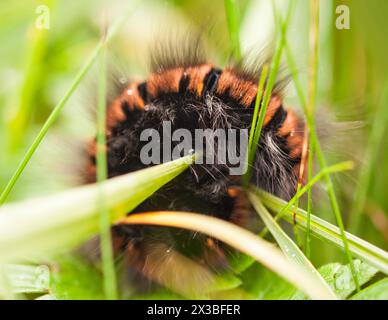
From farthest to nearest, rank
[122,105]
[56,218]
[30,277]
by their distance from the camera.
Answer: [122,105]
[30,277]
[56,218]

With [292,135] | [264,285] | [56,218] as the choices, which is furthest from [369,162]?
[56,218]

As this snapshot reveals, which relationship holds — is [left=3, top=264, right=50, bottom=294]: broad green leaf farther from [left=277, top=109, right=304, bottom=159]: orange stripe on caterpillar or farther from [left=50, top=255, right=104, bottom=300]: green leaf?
[left=277, top=109, right=304, bottom=159]: orange stripe on caterpillar

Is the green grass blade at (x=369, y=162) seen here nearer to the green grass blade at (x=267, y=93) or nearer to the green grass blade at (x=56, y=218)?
the green grass blade at (x=267, y=93)

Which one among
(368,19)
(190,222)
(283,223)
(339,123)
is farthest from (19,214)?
(368,19)

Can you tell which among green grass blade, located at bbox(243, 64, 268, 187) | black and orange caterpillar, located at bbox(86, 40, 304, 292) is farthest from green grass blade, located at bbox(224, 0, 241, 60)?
green grass blade, located at bbox(243, 64, 268, 187)

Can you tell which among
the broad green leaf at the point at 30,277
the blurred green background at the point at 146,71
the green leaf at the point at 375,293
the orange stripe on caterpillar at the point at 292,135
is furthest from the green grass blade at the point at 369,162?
the broad green leaf at the point at 30,277

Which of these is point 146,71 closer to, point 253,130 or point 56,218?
point 253,130
